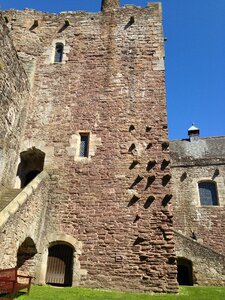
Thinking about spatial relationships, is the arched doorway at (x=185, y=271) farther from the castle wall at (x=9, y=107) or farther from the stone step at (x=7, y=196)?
the castle wall at (x=9, y=107)

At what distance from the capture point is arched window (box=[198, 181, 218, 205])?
1725 centimetres

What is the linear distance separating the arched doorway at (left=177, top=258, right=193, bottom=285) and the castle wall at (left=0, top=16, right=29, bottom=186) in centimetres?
759

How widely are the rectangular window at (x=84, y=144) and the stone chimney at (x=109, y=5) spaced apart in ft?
21.0

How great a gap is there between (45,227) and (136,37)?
330 inches

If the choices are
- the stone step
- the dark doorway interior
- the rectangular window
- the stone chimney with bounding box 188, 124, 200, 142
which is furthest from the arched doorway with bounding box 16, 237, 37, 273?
the stone chimney with bounding box 188, 124, 200, 142

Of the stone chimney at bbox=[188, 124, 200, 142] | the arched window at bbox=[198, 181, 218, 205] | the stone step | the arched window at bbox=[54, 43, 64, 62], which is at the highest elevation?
the stone chimney at bbox=[188, 124, 200, 142]

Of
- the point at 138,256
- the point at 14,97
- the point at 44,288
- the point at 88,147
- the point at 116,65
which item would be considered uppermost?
the point at 116,65

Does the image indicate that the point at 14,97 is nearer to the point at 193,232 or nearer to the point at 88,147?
the point at 88,147

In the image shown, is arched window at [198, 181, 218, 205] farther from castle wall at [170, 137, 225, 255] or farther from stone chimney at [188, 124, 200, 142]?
stone chimney at [188, 124, 200, 142]

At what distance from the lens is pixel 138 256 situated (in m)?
8.20

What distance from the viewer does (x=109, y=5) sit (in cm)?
1306

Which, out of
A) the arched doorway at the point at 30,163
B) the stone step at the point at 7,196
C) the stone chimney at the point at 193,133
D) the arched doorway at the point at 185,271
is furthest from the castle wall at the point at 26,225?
the stone chimney at the point at 193,133

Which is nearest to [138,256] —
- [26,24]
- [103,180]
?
[103,180]

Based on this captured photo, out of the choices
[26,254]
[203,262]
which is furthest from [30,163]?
[203,262]
